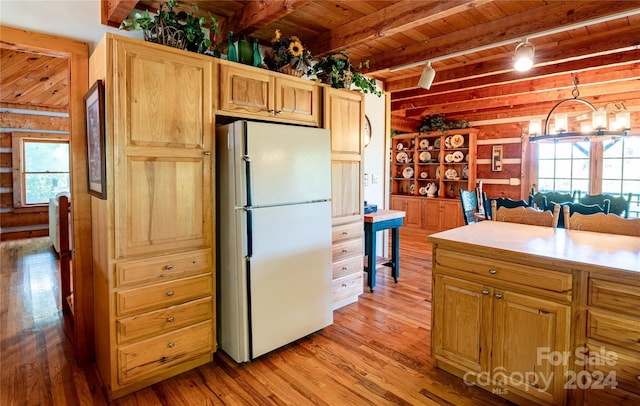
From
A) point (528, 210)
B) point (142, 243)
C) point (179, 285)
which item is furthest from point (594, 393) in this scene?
point (142, 243)

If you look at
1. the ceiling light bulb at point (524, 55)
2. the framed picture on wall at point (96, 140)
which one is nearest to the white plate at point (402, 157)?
the ceiling light bulb at point (524, 55)

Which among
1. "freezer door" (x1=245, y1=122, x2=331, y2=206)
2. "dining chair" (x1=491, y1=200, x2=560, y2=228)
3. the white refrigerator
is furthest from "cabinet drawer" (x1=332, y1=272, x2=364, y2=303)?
"dining chair" (x1=491, y1=200, x2=560, y2=228)

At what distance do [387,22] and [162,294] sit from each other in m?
2.54

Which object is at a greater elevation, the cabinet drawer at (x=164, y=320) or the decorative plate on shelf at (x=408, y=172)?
the decorative plate on shelf at (x=408, y=172)

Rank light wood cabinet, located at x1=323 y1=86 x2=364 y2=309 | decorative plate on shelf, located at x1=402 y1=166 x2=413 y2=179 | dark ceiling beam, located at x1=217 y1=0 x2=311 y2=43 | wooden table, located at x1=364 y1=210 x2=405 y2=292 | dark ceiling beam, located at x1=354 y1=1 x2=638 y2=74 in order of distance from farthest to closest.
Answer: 1. decorative plate on shelf, located at x1=402 y1=166 x2=413 y2=179
2. wooden table, located at x1=364 y1=210 x2=405 y2=292
3. light wood cabinet, located at x1=323 y1=86 x2=364 y2=309
4. dark ceiling beam, located at x1=354 y1=1 x2=638 y2=74
5. dark ceiling beam, located at x1=217 y1=0 x2=311 y2=43

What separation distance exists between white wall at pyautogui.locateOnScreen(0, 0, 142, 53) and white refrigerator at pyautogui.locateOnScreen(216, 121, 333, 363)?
1.05 m

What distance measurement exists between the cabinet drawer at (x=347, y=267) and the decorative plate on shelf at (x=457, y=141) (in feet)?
14.7

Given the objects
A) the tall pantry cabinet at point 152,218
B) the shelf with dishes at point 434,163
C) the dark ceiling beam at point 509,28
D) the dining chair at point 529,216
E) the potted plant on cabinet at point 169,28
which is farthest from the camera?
the shelf with dishes at point 434,163

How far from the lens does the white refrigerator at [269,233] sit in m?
2.26

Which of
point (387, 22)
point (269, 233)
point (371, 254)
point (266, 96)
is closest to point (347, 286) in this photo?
point (371, 254)

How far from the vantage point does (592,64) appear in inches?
153

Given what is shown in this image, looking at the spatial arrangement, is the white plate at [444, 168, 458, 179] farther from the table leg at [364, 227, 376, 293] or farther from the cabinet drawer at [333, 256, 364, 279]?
the cabinet drawer at [333, 256, 364, 279]

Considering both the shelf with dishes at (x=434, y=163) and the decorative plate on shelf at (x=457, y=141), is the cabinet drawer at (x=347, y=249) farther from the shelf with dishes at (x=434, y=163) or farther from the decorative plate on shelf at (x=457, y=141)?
the decorative plate on shelf at (x=457, y=141)

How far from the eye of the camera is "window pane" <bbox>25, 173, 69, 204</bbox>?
690cm
